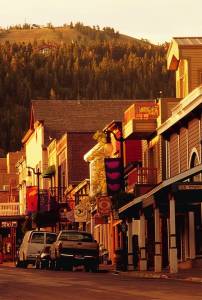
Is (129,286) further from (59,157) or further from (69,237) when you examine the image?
(59,157)

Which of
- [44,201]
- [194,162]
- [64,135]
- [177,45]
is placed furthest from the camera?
[44,201]

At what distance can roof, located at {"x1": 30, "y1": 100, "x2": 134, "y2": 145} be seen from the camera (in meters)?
92.1

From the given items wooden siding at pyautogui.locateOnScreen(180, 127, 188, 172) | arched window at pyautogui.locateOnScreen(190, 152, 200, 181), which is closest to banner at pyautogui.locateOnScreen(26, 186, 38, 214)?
wooden siding at pyautogui.locateOnScreen(180, 127, 188, 172)

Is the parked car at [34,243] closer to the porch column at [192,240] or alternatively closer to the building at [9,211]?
the porch column at [192,240]

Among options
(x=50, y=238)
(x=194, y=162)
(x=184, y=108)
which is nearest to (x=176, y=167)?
(x=194, y=162)

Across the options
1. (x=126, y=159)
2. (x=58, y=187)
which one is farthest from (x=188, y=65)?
(x=58, y=187)

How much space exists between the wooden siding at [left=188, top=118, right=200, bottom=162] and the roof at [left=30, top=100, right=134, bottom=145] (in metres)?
45.9

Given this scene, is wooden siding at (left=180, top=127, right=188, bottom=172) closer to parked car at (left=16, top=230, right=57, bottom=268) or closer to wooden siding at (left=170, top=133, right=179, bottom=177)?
wooden siding at (left=170, top=133, right=179, bottom=177)

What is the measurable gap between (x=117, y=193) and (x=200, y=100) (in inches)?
526

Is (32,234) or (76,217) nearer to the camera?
(32,234)

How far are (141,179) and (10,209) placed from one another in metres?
57.2

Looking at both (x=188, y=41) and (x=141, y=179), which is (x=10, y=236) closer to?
(x=141, y=179)

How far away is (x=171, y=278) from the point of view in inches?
1369

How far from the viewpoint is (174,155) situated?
4841cm
